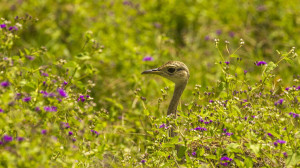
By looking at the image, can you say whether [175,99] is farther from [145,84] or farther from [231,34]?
[231,34]

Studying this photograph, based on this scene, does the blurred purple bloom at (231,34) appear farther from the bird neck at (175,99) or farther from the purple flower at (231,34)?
the bird neck at (175,99)

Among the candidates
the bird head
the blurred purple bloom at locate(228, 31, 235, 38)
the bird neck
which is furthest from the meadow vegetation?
the bird head

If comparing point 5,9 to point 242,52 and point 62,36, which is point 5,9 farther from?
point 242,52

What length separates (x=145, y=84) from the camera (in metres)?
6.97

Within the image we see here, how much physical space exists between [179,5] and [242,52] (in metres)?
1.68

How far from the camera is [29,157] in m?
3.30

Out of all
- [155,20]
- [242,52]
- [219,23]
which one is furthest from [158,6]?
[242,52]

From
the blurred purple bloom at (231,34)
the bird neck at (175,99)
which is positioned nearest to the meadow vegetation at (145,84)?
the blurred purple bloom at (231,34)

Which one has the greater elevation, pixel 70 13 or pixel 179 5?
pixel 179 5

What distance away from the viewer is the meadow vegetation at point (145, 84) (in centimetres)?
385

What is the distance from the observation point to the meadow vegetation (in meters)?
3.85

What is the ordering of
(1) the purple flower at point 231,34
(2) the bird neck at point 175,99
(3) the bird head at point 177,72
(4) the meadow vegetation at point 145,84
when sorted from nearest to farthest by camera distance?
(4) the meadow vegetation at point 145,84, (2) the bird neck at point 175,99, (3) the bird head at point 177,72, (1) the purple flower at point 231,34

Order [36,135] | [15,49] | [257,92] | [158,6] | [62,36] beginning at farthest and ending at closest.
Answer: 1. [158,6]
2. [62,36]
3. [15,49]
4. [257,92]
5. [36,135]

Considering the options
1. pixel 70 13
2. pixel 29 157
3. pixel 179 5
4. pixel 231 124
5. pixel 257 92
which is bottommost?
pixel 29 157
